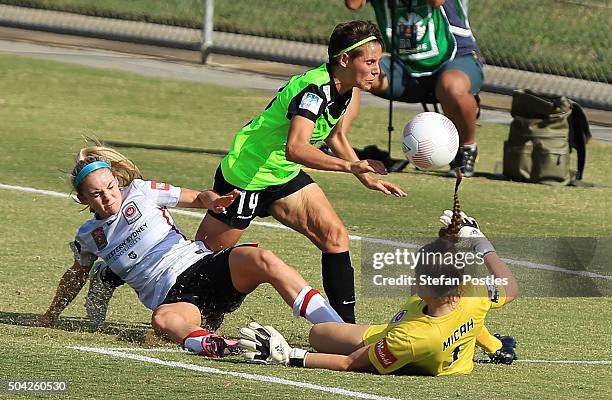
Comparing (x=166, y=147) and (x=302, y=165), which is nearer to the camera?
(x=302, y=165)

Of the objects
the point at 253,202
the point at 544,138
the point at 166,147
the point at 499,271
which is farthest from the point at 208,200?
the point at 166,147

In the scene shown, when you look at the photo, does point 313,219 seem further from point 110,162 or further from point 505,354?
point 505,354

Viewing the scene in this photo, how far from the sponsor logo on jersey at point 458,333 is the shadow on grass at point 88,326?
5.29ft

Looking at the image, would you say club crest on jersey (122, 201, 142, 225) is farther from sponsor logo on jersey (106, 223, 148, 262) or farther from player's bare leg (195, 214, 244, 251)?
player's bare leg (195, 214, 244, 251)

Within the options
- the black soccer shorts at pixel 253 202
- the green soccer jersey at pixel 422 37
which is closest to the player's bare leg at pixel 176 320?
the black soccer shorts at pixel 253 202

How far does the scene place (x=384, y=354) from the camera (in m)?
7.36

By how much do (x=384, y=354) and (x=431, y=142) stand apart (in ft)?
7.84

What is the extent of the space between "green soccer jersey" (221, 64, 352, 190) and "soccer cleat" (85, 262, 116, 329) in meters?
0.90

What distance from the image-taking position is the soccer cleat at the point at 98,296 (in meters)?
8.45

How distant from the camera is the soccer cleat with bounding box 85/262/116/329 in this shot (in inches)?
332

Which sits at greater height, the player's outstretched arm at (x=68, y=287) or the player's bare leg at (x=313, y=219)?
the player's bare leg at (x=313, y=219)

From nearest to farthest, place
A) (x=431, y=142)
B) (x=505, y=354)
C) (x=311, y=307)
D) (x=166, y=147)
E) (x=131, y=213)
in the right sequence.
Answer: (x=505, y=354) < (x=311, y=307) < (x=131, y=213) < (x=431, y=142) < (x=166, y=147)

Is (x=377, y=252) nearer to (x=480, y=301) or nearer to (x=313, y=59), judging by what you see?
(x=480, y=301)

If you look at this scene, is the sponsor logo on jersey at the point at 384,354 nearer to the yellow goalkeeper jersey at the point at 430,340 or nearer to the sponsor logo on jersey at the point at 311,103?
the yellow goalkeeper jersey at the point at 430,340
